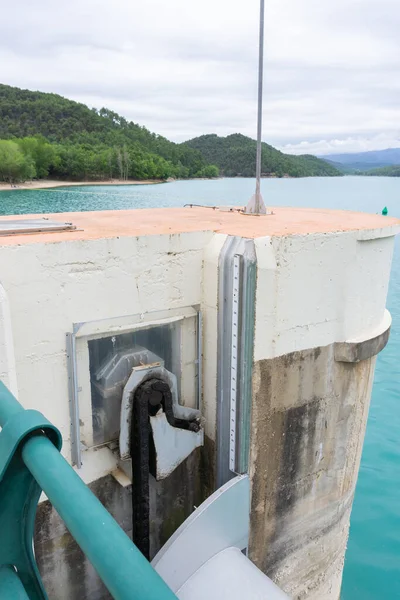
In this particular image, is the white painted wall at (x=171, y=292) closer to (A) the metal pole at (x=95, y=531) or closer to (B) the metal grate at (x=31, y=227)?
(B) the metal grate at (x=31, y=227)

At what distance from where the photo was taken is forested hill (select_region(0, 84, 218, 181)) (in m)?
59.9

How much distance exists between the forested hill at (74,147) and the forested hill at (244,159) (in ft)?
20.5

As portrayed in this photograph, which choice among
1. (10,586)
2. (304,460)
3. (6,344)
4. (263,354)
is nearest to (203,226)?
(263,354)

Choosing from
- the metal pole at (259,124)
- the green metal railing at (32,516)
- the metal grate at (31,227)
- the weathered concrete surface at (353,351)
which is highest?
the metal pole at (259,124)

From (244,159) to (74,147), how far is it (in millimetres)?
36447

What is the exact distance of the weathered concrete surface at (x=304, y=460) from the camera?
413 cm

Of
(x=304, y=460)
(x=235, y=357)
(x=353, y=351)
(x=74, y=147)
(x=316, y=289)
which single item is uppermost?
Answer: (x=74, y=147)

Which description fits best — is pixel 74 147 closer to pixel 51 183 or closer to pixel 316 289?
pixel 51 183

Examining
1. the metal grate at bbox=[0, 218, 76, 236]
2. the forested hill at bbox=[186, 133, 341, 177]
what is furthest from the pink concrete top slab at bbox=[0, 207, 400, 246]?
the forested hill at bbox=[186, 133, 341, 177]

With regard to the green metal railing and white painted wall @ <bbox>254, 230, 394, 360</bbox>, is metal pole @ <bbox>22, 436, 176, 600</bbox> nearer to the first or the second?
the green metal railing

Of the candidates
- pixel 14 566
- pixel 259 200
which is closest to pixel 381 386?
pixel 259 200

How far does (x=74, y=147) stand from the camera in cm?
7119

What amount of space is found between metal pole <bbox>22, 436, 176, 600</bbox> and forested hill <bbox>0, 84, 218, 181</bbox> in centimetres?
5614

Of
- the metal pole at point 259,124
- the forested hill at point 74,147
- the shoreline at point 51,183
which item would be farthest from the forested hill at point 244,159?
the metal pole at point 259,124
